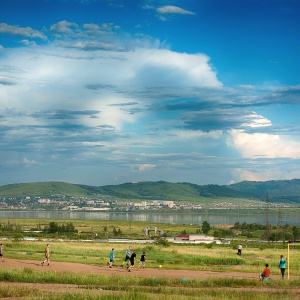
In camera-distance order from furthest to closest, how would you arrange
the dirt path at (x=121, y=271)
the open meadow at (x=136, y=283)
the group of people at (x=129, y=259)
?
the group of people at (x=129, y=259) → the dirt path at (x=121, y=271) → the open meadow at (x=136, y=283)

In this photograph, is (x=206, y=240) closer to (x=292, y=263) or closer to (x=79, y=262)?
(x=292, y=263)

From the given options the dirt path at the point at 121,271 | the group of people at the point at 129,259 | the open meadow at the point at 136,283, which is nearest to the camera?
the open meadow at the point at 136,283

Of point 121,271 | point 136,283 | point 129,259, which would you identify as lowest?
point 121,271

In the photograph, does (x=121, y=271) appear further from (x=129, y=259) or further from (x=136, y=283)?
(x=136, y=283)

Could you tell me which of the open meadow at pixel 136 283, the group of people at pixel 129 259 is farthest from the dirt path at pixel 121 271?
the group of people at pixel 129 259

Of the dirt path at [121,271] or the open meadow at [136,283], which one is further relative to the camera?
the dirt path at [121,271]

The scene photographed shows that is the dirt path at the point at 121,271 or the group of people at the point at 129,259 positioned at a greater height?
the group of people at the point at 129,259

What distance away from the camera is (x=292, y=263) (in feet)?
169

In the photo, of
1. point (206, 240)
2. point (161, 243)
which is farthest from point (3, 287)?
point (206, 240)

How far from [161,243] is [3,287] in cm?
5195

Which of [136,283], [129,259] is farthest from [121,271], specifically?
[136,283]

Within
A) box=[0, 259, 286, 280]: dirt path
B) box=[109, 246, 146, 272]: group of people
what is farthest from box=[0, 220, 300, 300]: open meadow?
box=[109, 246, 146, 272]: group of people

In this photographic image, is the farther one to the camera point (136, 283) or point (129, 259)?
point (129, 259)

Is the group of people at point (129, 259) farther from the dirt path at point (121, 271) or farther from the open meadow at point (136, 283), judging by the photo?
the open meadow at point (136, 283)
